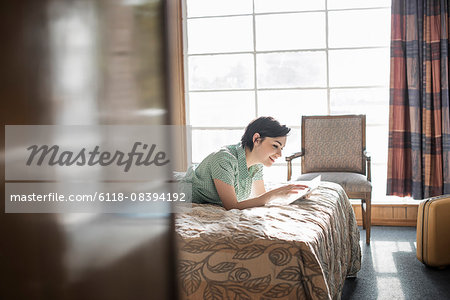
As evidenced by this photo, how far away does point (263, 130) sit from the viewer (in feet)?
8.75

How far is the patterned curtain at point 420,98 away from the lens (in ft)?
14.5

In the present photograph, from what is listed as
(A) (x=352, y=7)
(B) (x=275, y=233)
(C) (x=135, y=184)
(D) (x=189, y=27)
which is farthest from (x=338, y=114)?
(C) (x=135, y=184)

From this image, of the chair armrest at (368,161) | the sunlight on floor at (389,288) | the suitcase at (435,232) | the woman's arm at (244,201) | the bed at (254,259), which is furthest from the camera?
the chair armrest at (368,161)

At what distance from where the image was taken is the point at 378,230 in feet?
15.0

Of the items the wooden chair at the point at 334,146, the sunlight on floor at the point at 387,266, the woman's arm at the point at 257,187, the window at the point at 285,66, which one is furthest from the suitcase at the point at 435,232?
the window at the point at 285,66

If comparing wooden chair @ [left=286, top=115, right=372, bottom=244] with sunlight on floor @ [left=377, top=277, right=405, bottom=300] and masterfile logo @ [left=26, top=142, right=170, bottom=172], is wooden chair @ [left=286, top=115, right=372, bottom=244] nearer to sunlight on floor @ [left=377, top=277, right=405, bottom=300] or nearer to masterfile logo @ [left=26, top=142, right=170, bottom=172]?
sunlight on floor @ [left=377, top=277, right=405, bottom=300]

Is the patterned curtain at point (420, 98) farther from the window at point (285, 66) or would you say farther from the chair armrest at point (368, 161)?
the chair armrest at point (368, 161)

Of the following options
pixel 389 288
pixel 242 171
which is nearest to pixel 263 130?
pixel 242 171

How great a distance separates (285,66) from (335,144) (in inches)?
44.3

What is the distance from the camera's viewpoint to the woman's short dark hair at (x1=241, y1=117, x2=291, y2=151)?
8.74 ft

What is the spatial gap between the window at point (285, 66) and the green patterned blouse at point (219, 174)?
2523mm

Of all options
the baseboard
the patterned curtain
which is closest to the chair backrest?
the patterned curtain

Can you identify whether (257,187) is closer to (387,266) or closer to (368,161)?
(387,266)

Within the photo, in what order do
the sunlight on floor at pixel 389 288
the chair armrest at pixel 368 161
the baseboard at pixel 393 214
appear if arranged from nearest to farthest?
the sunlight on floor at pixel 389 288 < the chair armrest at pixel 368 161 < the baseboard at pixel 393 214
